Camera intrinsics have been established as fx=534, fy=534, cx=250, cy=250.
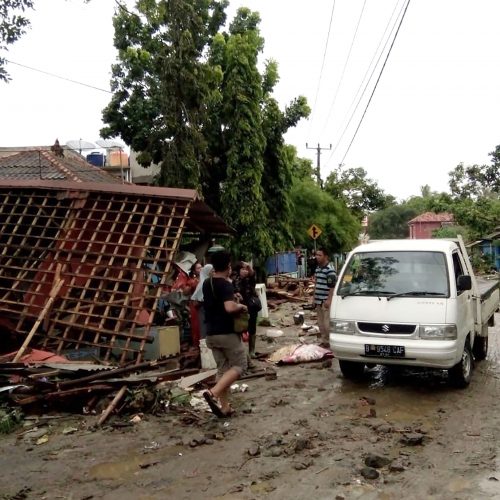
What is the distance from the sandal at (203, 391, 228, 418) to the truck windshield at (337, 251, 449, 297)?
2.42 metres

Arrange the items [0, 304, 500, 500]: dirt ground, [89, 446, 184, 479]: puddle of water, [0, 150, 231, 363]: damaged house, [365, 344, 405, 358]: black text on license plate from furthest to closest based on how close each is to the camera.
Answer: [0, 150, 231, 363]: damaged house
[365, 344, 405, 358]: black text on license plate
[89, 446, 184, 479]: puddle of water
[0, 304, 500, 500]: dirt ground

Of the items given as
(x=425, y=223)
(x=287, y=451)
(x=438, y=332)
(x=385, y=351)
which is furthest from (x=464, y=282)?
(x=425, y=223)

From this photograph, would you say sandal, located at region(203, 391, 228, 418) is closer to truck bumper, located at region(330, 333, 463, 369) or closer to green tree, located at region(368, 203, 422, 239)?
truck bumper, located at region(330, 333, 463, 369)

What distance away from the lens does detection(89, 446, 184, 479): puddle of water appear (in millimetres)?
4477

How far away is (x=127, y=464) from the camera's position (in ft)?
15.4

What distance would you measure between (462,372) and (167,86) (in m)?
10.3

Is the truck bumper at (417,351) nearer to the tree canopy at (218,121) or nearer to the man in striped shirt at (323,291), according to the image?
the man in striped shirt at (323,291)

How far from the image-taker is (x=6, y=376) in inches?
255

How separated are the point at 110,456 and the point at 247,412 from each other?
1742 mm

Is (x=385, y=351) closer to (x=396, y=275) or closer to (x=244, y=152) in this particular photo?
(x=396, y=275)

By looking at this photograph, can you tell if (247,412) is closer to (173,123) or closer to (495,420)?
(495,420)

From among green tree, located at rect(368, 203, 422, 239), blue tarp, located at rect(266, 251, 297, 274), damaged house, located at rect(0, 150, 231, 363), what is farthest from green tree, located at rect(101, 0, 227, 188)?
green tree, located at rect(368, 203, 422, 239)

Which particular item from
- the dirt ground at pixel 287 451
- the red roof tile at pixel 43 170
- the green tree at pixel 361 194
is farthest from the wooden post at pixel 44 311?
the green tree at pixel 361 194

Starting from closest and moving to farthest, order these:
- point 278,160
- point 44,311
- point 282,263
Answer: point 44,311
point 278,160
point 282,263
